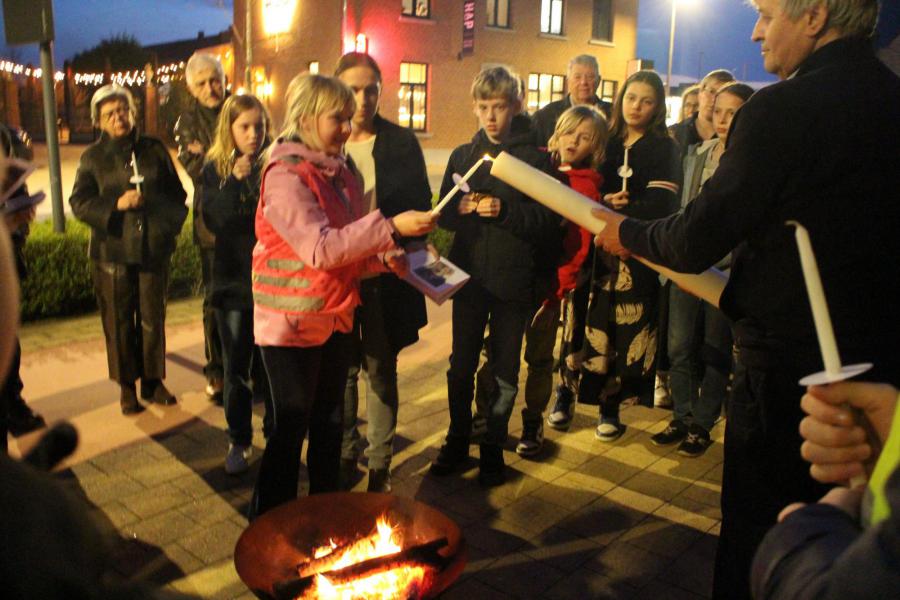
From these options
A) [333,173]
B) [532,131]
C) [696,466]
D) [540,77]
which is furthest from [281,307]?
[540,77]

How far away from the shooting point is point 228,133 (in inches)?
167

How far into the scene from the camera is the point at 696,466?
184 inches

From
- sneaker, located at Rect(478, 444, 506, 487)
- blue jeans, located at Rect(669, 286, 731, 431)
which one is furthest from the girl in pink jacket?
blue jeans, located at Rect(669, 286, 731, 431)

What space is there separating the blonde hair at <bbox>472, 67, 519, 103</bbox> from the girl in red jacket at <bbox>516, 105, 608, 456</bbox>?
0.47 m

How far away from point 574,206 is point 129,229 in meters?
3.31

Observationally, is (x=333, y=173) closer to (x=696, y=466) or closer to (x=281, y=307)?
(x=281, y=307)

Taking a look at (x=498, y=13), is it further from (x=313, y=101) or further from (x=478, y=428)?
(x=313, y=101)

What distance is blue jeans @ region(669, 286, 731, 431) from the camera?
189 inches

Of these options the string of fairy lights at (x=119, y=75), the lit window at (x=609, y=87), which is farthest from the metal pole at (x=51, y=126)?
the string of fairy lights at (x=119, y=75)

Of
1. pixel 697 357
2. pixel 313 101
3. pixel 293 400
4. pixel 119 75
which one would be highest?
pixel 119 75

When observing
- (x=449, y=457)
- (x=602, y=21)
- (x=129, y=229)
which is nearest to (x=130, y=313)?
(x=129, y=229)

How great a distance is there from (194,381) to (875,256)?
4.97 meters

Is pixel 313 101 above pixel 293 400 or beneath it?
above

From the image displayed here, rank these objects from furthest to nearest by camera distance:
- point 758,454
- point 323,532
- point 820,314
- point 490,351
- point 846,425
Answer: point 490,351 → point 323,532 → point 758,454 → point 846,425 → point 820,314
